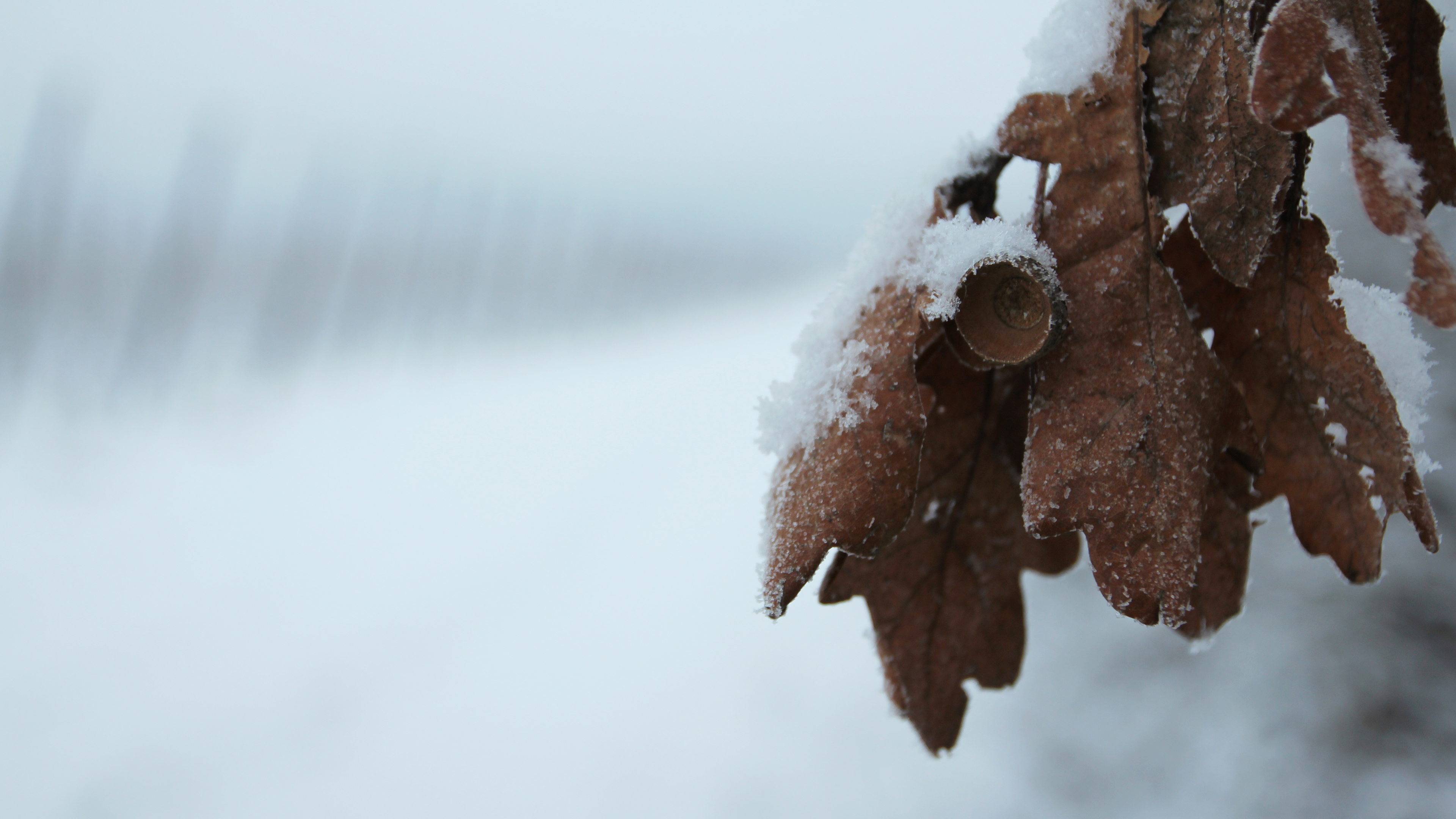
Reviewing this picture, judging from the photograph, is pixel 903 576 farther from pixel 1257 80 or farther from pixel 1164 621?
pixel 1257 80

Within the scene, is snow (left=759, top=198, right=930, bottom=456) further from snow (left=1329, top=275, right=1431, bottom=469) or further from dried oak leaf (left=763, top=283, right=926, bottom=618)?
snow (left=1329, top=275, right=1431, bottom=469)

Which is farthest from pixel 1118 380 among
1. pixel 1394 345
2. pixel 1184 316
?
pixel 1394 345

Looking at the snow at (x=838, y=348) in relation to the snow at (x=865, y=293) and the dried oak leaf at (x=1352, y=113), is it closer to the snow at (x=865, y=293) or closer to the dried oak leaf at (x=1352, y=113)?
the snow at (x=865, y=293)

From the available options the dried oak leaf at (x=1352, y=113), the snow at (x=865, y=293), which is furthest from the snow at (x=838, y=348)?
the dried oak leaf at (x=1352, y=113)

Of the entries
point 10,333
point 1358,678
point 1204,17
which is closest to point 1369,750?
point 1358,678

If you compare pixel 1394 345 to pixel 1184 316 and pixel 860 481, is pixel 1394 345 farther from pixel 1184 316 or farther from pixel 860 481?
pixel 860 481

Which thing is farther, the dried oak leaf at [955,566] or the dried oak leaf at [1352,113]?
the dried oak leaf at [955,566]
